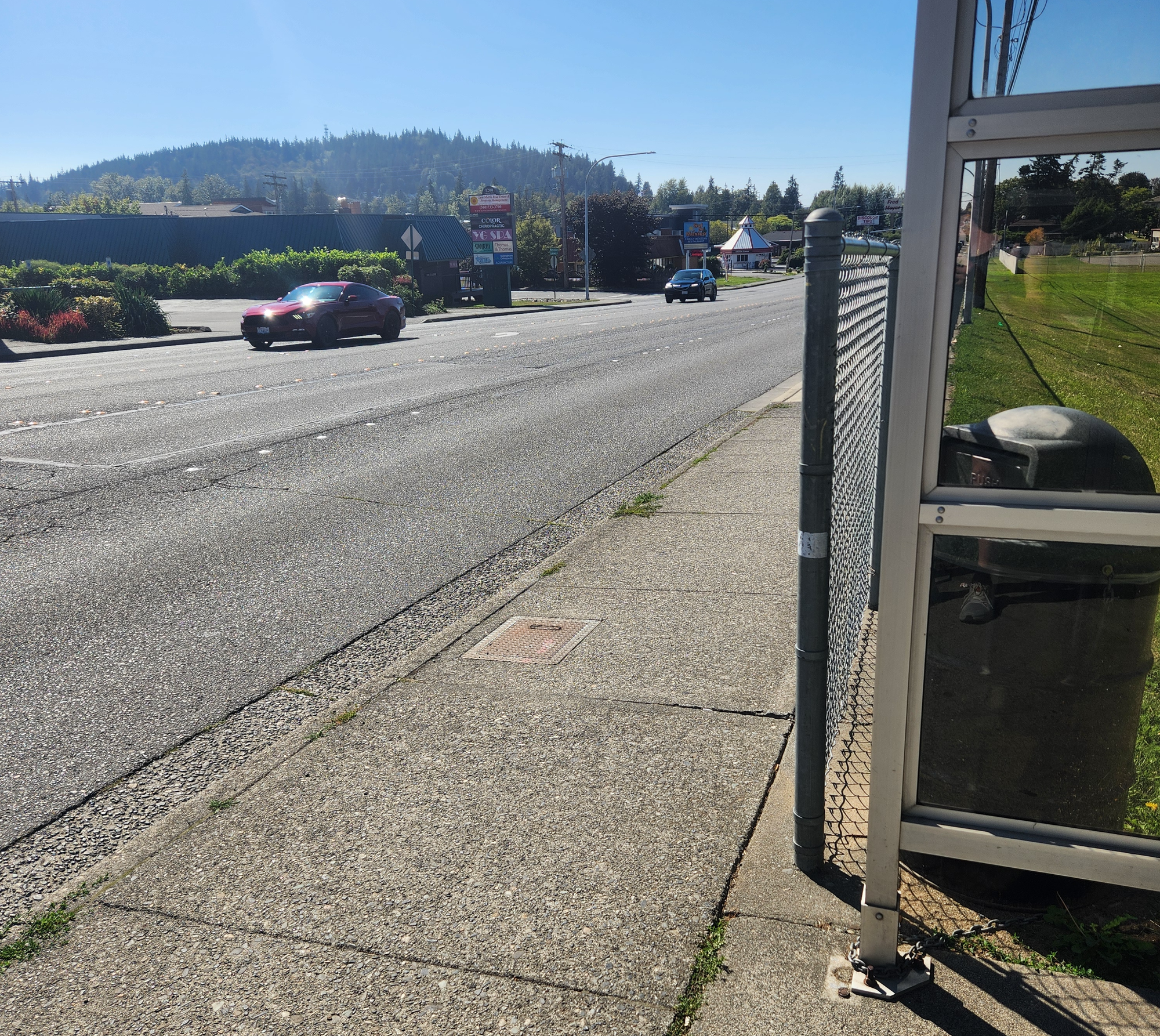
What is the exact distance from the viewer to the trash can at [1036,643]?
2406 millimetres

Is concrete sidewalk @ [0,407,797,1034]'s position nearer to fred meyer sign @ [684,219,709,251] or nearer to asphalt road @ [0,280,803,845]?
asphalt road @ [0,280,803,845]

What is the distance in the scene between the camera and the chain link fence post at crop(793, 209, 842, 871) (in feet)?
8.23

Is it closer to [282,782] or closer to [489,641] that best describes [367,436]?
[489,641]

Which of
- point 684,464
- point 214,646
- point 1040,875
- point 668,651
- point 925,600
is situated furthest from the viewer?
point 684,464

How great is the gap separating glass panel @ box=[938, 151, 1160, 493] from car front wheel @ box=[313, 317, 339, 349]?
21864 mm

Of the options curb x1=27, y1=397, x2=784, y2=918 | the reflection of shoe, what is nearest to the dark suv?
A: curb x1=27, y1=397, x2=784, y2=918

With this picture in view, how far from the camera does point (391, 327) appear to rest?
82.3 ft

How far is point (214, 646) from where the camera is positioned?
16.1 ft

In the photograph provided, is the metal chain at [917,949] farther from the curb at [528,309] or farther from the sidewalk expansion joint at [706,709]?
the curb at [528,309]

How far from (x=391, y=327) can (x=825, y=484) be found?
929 inches

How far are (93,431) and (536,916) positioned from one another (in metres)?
10.3

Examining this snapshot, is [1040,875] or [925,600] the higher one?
[925,600]

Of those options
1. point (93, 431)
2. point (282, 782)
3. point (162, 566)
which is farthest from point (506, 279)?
point (282, 782)

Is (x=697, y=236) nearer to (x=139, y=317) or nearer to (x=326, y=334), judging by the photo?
(x=139, y=317)
